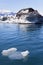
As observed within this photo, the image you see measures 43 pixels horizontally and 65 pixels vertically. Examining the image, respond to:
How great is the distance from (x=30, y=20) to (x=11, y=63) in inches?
1876

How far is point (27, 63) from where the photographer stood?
9680 millimetres

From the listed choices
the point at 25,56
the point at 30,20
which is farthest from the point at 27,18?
the point at 25,56

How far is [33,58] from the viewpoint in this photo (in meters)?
10.6

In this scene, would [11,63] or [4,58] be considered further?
[4,58]

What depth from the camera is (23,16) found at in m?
58.6

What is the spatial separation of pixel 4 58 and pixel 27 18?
47.3 meters

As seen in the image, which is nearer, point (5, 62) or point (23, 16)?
point (5, 62)

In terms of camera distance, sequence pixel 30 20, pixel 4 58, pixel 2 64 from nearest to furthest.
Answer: pixel 2 64 → pixel 4 58 → pixel 30 20

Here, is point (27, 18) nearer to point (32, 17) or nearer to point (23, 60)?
point (32, 17)

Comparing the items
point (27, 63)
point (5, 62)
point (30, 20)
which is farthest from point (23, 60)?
point (30, 20)

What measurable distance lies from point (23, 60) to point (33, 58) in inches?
36.0

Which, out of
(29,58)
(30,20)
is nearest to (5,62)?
(29,58)

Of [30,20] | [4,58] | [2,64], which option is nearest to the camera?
[2,64]

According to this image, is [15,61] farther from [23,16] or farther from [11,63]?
[23,16]
